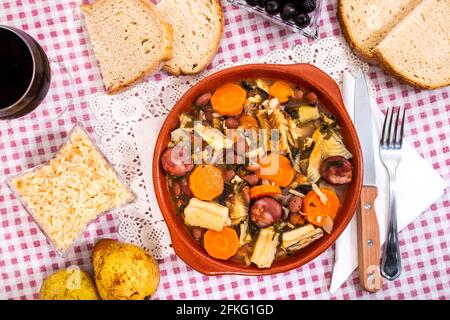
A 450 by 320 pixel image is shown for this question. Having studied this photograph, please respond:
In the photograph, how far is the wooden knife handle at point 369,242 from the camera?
219 centimetres

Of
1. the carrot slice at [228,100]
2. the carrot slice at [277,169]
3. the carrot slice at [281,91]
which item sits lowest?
the carrot slice at [277,169]

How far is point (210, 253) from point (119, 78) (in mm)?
758

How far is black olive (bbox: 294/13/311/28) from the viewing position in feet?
6.82

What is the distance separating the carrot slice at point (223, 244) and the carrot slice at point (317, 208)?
278 mm

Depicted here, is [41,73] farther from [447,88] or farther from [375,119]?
[447,88]

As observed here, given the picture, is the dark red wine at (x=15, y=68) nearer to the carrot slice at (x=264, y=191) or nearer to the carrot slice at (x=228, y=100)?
the carrot slice at (x=228, y=100)

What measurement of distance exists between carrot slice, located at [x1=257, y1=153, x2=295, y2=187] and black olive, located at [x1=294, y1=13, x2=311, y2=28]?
0.48m

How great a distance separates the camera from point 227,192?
212 centimetres

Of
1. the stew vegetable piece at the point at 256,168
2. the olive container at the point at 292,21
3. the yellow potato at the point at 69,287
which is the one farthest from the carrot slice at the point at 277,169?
the yellow potato at the point at 69,287

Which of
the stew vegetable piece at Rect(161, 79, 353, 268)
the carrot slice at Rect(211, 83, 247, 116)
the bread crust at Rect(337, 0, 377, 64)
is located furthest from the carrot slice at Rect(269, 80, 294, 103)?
the bread crust at Rect(337, 0, 377, 64)

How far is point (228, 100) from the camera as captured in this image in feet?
6.86

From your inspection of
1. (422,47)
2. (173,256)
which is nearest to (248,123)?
(173,256)

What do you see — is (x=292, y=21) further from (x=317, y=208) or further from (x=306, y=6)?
(x=317, y=208)

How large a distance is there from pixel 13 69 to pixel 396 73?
1.38 metres
